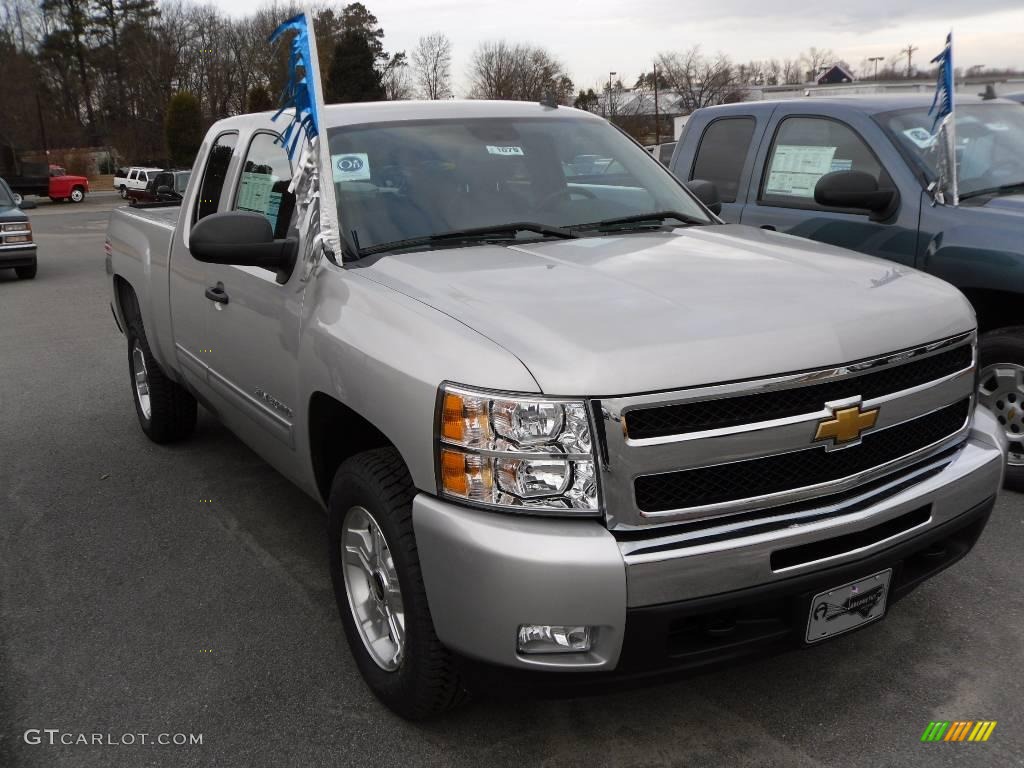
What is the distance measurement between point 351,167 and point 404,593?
5.55 ft

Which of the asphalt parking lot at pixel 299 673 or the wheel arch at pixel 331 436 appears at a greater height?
the wheel arch at pixel 331 436

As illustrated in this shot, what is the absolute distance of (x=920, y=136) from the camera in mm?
5094

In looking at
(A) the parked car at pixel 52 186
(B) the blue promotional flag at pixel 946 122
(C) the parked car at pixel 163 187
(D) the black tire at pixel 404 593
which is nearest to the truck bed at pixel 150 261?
(D) the black tire at pixel 404 593

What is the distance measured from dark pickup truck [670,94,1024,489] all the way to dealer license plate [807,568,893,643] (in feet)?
7.77

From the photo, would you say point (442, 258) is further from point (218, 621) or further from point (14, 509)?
point (14, 509)

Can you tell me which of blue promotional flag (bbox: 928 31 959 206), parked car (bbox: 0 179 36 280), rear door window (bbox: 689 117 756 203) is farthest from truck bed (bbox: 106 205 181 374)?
parked car (bbox: 0 179 36 280)

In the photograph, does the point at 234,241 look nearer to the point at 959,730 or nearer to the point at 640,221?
the point at 640,221

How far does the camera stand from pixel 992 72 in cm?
3903

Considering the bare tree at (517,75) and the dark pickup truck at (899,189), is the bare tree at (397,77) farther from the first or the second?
the dark pickup truck at (899,189)

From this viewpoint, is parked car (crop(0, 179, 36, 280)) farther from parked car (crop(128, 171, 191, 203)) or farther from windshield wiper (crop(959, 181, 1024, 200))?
windshield wiper (crop(959, 181, 1024, 200))

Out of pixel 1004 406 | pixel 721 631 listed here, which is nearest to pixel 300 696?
pixel 721 631

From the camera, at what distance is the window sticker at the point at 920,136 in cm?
502

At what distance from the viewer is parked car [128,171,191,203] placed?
30.9 meters

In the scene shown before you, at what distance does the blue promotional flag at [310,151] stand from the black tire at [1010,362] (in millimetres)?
3120
